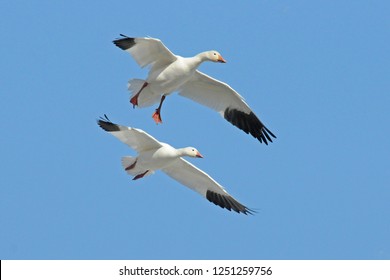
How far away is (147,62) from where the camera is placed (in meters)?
17.7

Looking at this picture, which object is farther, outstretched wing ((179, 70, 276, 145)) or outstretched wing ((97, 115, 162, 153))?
outstretched wing ((179, 70, 276, 145))

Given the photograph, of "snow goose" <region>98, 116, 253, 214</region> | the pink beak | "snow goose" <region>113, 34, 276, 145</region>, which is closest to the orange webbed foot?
"snow goose" <region>113, 34, 276, 145</region>

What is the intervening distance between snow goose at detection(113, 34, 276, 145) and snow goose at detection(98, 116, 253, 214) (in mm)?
752

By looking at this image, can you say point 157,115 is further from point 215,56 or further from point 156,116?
point 215,56

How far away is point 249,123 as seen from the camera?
1898 cm

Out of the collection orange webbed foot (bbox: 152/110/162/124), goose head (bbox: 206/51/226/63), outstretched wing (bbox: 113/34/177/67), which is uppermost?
goose head (bbox: 206/51/226/63)

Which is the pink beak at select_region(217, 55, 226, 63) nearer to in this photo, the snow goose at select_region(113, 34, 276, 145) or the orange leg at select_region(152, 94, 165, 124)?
the snow goose at select_region(113, 34, 276, 145)

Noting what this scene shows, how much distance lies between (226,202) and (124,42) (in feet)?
8.71

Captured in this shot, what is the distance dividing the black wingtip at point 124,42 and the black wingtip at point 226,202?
230cm

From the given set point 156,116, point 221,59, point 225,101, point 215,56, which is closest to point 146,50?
point 215,56

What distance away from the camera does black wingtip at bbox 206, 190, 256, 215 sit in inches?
722

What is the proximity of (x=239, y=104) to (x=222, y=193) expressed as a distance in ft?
4.25
